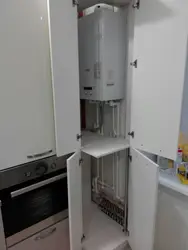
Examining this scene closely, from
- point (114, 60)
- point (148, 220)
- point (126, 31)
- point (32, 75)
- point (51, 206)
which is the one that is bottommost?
point (148, 220)

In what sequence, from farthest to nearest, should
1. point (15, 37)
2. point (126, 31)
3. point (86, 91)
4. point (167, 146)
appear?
1. point (86, 91)
2. point (126, 31)
3. point (167, 146)
4. point (15, 37)

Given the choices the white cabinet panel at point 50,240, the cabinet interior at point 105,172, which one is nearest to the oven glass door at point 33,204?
the white cabinet panel at point 50,240

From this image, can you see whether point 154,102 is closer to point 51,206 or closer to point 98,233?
point 51,206

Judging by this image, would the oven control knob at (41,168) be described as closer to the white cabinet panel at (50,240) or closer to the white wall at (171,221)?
the white cabinet panel at (50,240)

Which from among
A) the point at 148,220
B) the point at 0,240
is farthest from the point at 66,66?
the point at 148,220

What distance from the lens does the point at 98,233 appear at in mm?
1785

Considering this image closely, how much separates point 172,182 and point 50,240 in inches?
39.4

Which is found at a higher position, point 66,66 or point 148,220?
point 66,66

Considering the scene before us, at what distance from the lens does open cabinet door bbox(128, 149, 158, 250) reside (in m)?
1.38

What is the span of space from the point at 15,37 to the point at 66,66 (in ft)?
1.05

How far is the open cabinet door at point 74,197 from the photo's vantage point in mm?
1318

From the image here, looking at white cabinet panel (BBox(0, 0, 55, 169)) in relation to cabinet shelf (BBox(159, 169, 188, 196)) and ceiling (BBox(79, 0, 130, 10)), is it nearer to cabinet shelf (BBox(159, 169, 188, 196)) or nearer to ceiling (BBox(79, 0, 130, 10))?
ceiling (BBox(79, 0, 130, 10))

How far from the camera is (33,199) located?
1.29m

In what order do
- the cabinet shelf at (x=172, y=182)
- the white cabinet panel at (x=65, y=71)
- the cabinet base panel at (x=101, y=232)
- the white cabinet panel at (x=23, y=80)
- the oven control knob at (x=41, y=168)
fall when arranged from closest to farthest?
1. the white cabinet panel at (x=23, y=80)
2. the white cabinet panel at (x=65, y=71)
3. the oven control knob at (x=41, y=168)
4. the cabinet shelf at (x=172, y=182)
5. the cabinet base panel at (x=101, y=232)
